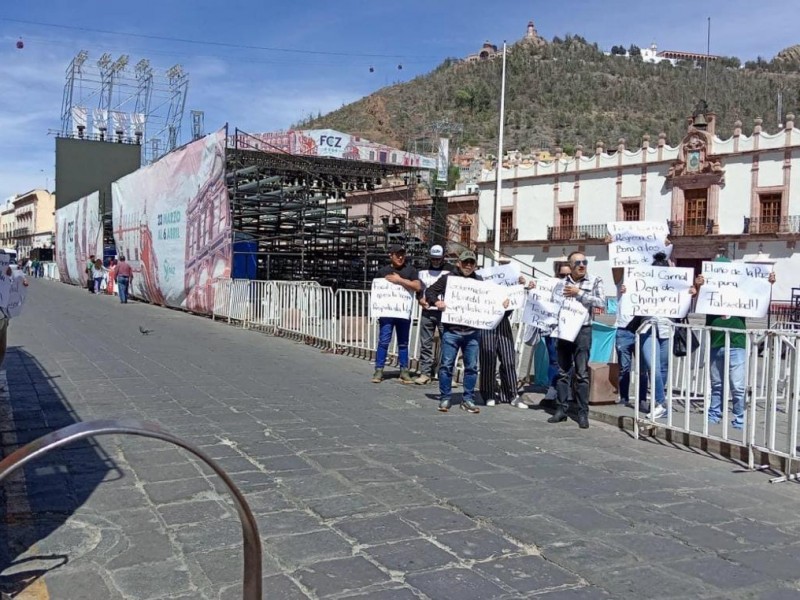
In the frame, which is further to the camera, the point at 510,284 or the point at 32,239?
the point at 32,239

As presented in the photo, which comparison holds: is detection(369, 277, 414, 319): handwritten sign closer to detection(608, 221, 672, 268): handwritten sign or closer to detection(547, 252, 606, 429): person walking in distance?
detection(547, 252, 606, 429): person walking in distance

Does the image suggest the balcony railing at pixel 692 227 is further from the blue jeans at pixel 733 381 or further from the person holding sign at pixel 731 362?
the blue jeans at pixel 733 381

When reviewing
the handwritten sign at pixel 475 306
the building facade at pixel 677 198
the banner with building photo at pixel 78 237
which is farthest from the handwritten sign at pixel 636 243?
the banner with building photo at pixel 78 237

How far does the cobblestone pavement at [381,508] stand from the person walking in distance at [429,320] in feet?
4.39

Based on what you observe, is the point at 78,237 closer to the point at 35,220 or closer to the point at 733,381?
the point at 733,381

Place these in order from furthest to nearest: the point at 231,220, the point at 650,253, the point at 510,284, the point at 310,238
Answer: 1. the point at 310,238
2. the point at 231,220
3. the point at 510,284
4. the point at 650,253

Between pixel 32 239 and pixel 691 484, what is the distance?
99.2 meters

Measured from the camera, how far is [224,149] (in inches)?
758

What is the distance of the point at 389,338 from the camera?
970 centimetres

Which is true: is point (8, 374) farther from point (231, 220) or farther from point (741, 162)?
point (741, 162)

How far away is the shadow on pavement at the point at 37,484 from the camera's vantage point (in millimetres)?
3750

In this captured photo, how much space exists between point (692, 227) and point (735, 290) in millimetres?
34436

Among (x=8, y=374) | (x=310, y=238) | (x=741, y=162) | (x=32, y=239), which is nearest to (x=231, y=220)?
(x=310, y=238)

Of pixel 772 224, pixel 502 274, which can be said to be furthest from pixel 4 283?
pixel 772 224
